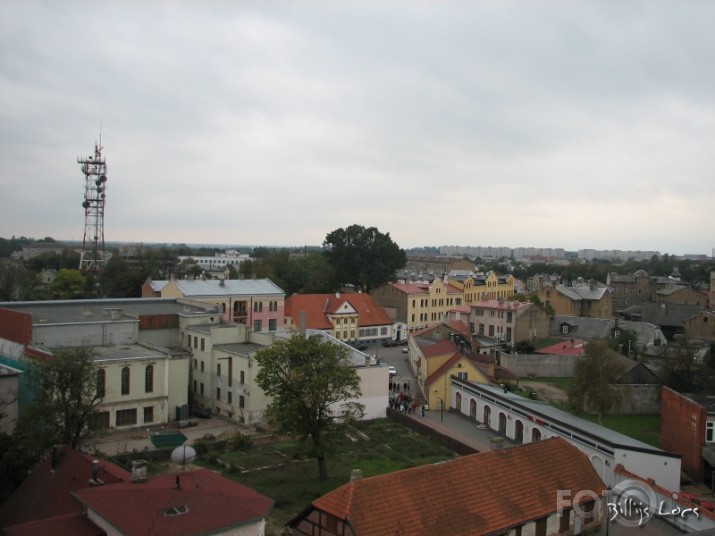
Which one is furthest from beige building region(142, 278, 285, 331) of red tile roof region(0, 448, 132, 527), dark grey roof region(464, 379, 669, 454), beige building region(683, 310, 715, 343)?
beige building region(683, 310, 715, 343)

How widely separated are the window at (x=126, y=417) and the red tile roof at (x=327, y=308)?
2338cm

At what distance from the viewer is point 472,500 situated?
1741 cm

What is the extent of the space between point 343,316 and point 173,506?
4131cm

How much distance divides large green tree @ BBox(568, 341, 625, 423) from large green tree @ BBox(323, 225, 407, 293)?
3580 centimetres

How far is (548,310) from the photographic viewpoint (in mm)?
57250

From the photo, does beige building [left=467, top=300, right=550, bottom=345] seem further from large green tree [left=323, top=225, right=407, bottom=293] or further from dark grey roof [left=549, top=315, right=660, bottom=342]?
large green tree [left=323, top=225, right=407, bottom=293]

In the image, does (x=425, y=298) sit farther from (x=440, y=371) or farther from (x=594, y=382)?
(x=594, y=382)

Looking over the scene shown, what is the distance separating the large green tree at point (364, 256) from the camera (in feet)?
217

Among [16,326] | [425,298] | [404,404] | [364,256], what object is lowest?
[404,404]

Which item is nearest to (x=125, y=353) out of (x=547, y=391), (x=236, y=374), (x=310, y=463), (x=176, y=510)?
(x=236, y=374)

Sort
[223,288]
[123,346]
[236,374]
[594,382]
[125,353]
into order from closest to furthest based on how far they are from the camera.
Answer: [594,382] < [125,353] < [236,374] < [123,346] < [223,288]

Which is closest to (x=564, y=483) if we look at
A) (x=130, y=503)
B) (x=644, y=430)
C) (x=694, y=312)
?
(x=130, y=503)

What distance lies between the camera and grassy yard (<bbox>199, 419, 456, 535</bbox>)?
838 inches

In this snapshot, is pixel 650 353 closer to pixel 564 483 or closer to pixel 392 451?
pixel 392 451
